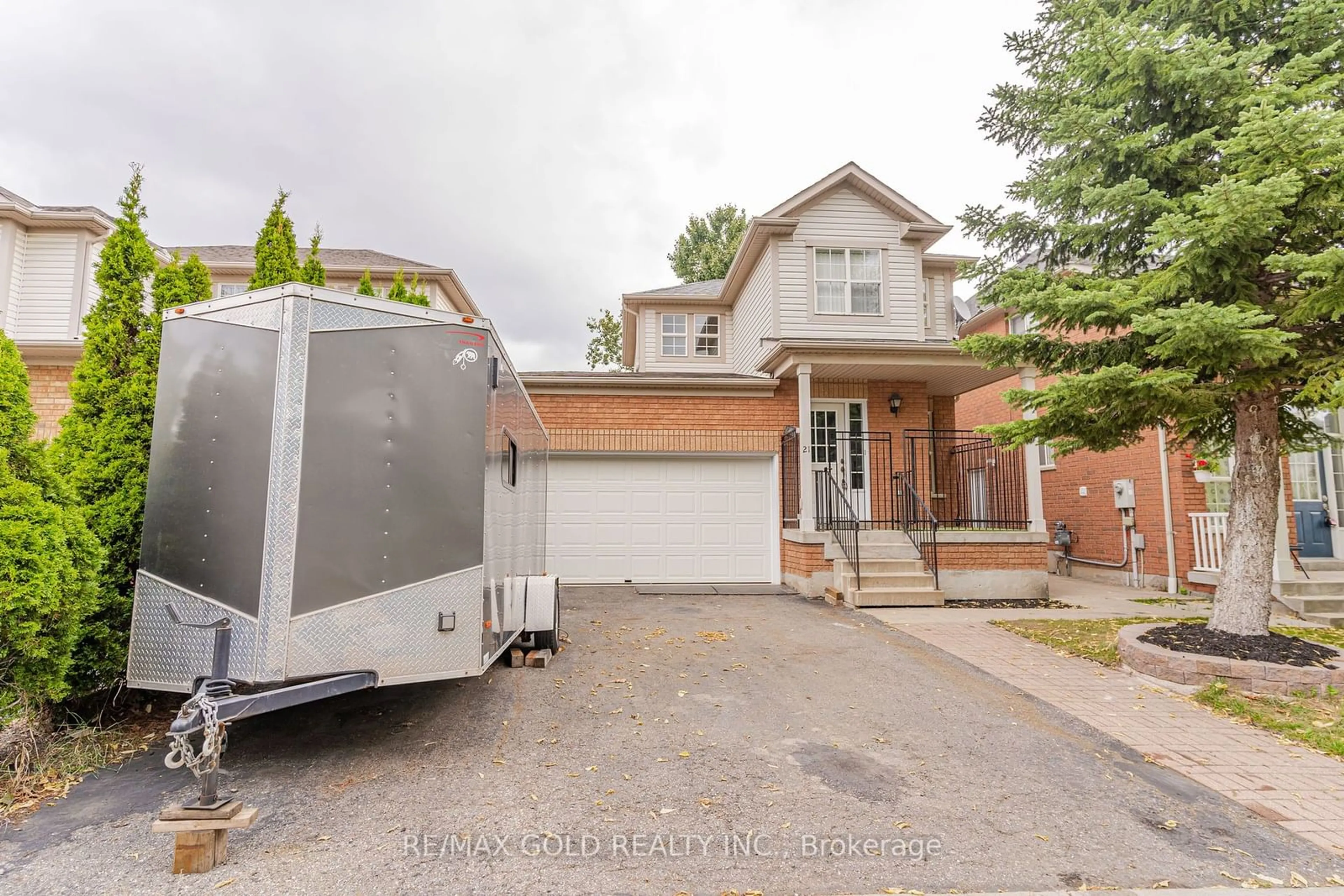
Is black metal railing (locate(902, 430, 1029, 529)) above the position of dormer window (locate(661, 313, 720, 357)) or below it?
below

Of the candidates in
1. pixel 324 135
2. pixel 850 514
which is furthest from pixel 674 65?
pixel 850 514

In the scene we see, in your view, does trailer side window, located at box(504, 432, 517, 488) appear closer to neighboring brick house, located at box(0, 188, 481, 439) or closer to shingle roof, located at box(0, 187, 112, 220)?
neighboring brick house, located at box(0, 188, 481, 439)

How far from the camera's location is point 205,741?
244 centimetres

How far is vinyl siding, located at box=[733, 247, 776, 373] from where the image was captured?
38.5 feet

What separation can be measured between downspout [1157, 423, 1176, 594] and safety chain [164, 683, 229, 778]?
1259cm

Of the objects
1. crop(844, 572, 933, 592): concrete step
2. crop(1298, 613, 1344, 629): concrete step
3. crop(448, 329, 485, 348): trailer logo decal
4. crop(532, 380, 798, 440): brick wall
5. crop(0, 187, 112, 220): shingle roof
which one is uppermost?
crop(0, 187, 112, 220): shingle roof

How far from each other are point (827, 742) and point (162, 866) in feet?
11.0

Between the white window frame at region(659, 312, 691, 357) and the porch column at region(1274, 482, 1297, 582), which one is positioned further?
the white window frame at region(659, 312, 691, 357)

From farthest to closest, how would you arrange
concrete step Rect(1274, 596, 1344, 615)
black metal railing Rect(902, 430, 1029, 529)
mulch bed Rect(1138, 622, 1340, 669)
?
1. black metal railing Rect(902, 430, 1029, 529)
2. concrete step Rect(1274, 596, 1344, 615)
3. mulch bed Rect(1138, 622, 1340, 669)

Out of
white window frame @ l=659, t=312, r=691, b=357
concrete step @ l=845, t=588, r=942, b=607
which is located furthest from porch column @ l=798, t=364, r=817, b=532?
white window frame @ l=659, t=312, r=691, b=357

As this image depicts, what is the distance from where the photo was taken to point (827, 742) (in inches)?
150

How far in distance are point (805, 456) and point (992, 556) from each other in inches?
127

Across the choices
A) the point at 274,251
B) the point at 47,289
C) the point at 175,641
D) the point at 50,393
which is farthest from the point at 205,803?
the point at 47,289

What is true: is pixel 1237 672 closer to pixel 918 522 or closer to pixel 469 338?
pixel 918 522
